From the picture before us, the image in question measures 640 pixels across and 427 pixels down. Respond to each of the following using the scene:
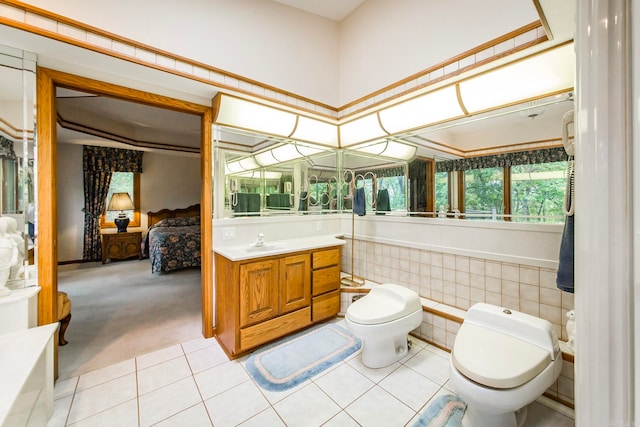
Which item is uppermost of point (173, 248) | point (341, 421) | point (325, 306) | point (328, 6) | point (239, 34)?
point (328, 6)

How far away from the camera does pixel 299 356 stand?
2.07 m

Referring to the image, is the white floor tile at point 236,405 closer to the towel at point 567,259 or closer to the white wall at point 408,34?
the towel at point 567,259

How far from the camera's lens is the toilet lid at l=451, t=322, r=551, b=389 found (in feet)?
4.06

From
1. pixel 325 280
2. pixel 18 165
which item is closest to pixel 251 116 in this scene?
pixel 18 165

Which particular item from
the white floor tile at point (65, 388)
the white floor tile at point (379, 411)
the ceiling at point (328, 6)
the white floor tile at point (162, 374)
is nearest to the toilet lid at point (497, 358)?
the white floor tile at point (379, 411)

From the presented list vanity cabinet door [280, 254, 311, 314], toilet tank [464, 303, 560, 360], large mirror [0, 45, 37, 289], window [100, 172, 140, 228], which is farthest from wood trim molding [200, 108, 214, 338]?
window [100, 172, 140, 228]

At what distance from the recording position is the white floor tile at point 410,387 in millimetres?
1644

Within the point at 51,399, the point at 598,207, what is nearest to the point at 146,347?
the point at 51,399

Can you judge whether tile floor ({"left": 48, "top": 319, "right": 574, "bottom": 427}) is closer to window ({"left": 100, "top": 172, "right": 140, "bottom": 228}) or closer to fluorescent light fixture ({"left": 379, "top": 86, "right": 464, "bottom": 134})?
fluorescent light fixture ({"left": 379, "top": 86, "right": 464, "bottom": 134})

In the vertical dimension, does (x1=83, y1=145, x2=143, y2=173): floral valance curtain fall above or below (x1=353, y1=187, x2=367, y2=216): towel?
above

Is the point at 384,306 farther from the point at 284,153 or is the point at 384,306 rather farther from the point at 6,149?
the point at 6,149

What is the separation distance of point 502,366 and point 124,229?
249 inches

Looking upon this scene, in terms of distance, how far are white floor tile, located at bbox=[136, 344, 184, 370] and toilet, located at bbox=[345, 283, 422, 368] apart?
4.79 feet

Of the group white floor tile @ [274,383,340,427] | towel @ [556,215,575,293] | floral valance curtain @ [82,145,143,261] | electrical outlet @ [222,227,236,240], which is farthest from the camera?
floral valance curtain @ [82,145,143,261]
